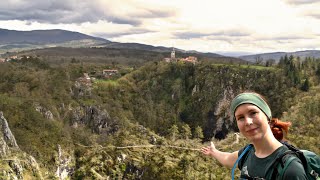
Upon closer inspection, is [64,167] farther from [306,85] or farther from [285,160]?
[306,85]

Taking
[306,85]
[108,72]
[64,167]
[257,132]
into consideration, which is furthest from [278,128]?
[108,72]

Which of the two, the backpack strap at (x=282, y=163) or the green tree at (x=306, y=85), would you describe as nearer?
Answer: the backpack strap at (x=282, y=163)

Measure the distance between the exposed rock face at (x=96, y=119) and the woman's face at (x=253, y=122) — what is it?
9773 cm

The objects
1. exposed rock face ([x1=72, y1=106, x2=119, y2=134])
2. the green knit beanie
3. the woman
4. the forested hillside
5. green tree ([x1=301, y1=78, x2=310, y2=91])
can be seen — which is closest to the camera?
the woman

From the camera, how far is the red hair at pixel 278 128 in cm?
250

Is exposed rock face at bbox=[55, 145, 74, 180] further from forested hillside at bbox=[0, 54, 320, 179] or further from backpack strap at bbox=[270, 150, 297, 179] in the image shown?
forested hillside at bbox=[0, 54, 320, 179]

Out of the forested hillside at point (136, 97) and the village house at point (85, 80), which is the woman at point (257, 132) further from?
the village house at point (85, 80)

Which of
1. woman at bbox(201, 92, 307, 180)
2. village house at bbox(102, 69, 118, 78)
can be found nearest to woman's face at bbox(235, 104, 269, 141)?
woman at bbox(201, 92, 307, 180)

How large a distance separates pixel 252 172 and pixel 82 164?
4.61 m

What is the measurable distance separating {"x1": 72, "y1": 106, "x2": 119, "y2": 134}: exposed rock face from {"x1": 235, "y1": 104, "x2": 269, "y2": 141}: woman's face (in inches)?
3848

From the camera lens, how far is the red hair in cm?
250

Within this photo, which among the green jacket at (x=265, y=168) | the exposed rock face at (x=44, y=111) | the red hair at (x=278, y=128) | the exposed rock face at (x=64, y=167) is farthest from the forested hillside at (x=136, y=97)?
the green jacket at (x=265, y=168)

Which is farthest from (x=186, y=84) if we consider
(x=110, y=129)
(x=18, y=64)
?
(x=18, y=64)

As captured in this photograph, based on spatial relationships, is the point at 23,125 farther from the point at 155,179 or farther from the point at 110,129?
the point at 155,179
